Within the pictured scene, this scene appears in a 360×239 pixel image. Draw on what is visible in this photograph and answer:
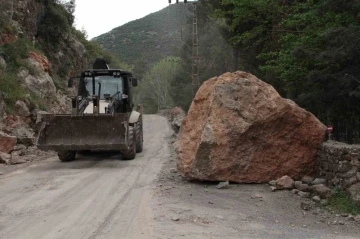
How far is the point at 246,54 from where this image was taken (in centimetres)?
2372

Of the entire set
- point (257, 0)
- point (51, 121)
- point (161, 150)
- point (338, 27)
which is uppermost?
point (257, 0)

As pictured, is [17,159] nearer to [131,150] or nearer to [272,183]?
[131,150]

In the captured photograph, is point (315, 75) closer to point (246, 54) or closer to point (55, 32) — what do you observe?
point (246, 54)

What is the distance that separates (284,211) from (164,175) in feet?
12.3

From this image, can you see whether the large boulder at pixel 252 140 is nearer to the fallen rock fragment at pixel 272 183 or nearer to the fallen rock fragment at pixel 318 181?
the fallen rock fragment at pixel 272 183

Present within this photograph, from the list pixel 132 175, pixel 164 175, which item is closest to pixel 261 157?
pixel 164 175

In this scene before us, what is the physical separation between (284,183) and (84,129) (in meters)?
6.36

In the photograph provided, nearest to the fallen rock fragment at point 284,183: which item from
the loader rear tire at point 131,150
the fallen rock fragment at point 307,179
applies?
the fallen rock fragment at point 307,179

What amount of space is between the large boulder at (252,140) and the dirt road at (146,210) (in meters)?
0.40

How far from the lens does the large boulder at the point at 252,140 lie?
28.6ft

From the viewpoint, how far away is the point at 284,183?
8.34 meters

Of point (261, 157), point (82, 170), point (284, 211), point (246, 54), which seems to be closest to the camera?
point (284, 211)

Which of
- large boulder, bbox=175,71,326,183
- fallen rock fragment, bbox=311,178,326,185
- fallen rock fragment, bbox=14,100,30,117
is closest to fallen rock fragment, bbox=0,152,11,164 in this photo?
fallen rock fragment, bbox=14,100,30,117

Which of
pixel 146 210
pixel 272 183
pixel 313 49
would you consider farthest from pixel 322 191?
pixel 313 49
